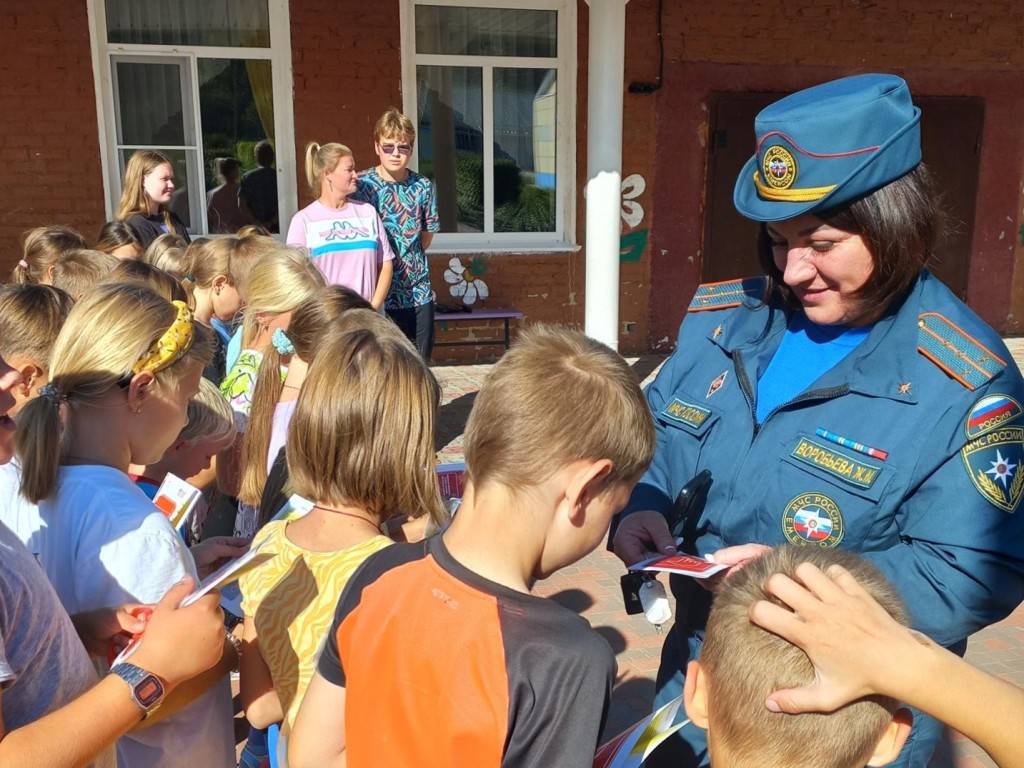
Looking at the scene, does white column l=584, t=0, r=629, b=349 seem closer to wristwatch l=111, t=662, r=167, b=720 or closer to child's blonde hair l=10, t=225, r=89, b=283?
child's blonde hair l=10, t=225, r=89, b=283

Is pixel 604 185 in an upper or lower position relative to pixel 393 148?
lower

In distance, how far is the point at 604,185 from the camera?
759cm

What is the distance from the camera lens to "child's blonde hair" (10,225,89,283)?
4.00 meters

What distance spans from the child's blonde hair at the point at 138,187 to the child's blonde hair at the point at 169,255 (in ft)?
2.03

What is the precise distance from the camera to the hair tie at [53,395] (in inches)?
71.8

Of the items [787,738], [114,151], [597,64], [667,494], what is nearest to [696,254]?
[597,64]

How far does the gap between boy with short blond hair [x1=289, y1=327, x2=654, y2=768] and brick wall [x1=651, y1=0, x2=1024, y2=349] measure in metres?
7.58

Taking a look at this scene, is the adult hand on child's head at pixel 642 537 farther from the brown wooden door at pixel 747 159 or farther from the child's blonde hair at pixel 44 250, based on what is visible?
the brown wooden door at pixel 747 159

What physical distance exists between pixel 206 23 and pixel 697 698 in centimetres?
787

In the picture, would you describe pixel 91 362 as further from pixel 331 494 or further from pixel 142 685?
pixel 142 685

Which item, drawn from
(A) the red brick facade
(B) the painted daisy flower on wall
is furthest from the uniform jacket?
(A) the red brick facade

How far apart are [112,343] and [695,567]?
4.35ft

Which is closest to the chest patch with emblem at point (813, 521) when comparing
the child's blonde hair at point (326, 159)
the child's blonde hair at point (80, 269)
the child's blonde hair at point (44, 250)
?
the child's blonde hair at point (80, 269)

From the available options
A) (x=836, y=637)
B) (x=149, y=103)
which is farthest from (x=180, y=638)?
(x=149, y=103)
